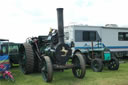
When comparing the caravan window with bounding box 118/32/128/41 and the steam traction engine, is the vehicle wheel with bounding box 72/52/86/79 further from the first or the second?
the caravan window with bounding box 118/32/128/41

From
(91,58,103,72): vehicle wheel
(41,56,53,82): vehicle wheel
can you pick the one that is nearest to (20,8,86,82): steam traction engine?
(41,56,53,82): vehicle wheel

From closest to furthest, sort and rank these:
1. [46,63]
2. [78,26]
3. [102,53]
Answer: [46,63] < [102,53] < [78,26]

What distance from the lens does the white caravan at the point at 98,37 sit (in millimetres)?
11588

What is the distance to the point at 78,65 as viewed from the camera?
664 centimetres

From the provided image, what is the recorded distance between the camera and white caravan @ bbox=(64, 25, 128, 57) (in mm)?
11588

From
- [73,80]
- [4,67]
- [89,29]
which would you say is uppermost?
[89,29]

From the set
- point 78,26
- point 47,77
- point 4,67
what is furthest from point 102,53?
point 4,67

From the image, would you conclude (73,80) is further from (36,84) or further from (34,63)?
(34,63)

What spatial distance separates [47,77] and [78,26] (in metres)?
6.35

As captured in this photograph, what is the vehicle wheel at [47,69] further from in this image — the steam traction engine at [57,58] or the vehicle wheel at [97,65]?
the vehicle wheel at [97,65]

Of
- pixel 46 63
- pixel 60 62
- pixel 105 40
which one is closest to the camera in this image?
pixel 46 63

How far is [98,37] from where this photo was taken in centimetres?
1256

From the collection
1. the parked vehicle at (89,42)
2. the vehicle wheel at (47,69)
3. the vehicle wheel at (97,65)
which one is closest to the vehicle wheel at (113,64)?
the parked vehicle at (89,42)

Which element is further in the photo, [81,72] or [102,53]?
[102,53]
